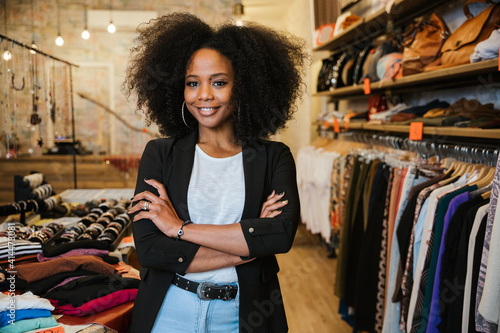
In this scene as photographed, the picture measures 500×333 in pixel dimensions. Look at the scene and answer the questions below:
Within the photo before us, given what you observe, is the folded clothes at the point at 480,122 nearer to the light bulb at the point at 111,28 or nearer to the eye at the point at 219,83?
the eye at the point at 219,83

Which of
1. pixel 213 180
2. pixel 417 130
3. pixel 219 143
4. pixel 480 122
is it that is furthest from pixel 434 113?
pixel 213 180

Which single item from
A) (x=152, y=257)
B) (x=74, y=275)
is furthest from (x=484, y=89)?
(x=74, y=275)

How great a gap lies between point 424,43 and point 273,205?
1711 mm

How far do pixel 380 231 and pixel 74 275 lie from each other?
1752 millimetres

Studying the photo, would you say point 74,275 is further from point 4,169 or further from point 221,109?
point 4,169

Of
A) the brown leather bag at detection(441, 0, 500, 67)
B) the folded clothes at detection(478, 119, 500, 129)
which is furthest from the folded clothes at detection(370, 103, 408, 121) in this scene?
the folded clothes at detection(478, 119, 500, 129)

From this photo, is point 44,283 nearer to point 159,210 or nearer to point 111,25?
point 159,210

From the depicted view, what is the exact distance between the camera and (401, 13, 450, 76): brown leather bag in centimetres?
253

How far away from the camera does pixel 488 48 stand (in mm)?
1943

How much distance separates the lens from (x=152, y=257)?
1.36 meters

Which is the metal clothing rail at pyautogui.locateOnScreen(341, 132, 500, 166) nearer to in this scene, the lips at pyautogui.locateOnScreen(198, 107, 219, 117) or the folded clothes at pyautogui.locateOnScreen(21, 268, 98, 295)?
the lips at pyautogui.locateOnScreen(198, 107, 219, 117)

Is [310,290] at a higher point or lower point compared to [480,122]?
lower

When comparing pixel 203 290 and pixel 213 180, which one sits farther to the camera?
pixel 213 180

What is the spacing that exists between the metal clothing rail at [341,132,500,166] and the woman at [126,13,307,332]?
104 centimetres
